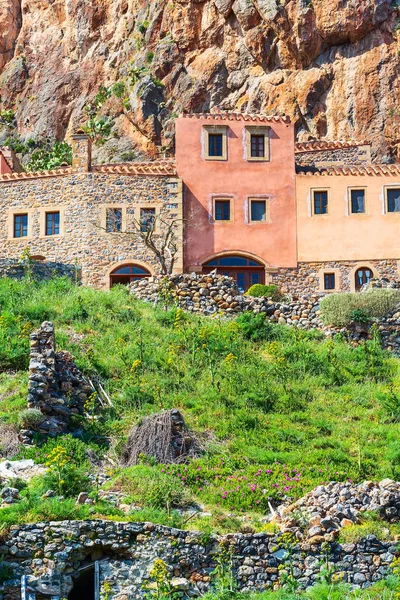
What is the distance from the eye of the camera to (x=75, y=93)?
243ft

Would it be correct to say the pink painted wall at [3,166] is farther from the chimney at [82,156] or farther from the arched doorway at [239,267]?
the arched doorway at [239,267]

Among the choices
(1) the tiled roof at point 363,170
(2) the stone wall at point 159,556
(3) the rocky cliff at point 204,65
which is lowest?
(2) the stone wall at point 159,556

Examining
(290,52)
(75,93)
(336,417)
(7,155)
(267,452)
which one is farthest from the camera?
(75,93)

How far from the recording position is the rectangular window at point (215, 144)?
136ft

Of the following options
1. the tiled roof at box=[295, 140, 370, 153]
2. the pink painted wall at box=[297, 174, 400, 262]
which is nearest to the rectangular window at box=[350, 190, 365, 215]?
the pink painted wall at box=[297, 174, 400, 262]

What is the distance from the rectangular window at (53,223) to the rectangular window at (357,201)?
11.7 meters

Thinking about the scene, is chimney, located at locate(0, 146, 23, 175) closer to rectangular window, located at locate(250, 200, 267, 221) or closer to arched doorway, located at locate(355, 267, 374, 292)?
rectangular window, located at locate(250, 200, 267, 221)

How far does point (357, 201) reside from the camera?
1583 inches

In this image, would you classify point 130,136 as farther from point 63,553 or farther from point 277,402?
point 63,553

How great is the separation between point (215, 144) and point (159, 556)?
25.7 m

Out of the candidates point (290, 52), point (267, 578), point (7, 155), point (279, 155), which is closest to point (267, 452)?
point (267, 578)

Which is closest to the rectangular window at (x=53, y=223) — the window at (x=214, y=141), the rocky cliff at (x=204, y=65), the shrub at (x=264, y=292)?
the window at (x=214, y=141)

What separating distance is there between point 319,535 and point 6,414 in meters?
8.45

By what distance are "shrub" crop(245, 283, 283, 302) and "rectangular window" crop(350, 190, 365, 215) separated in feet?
17.9
